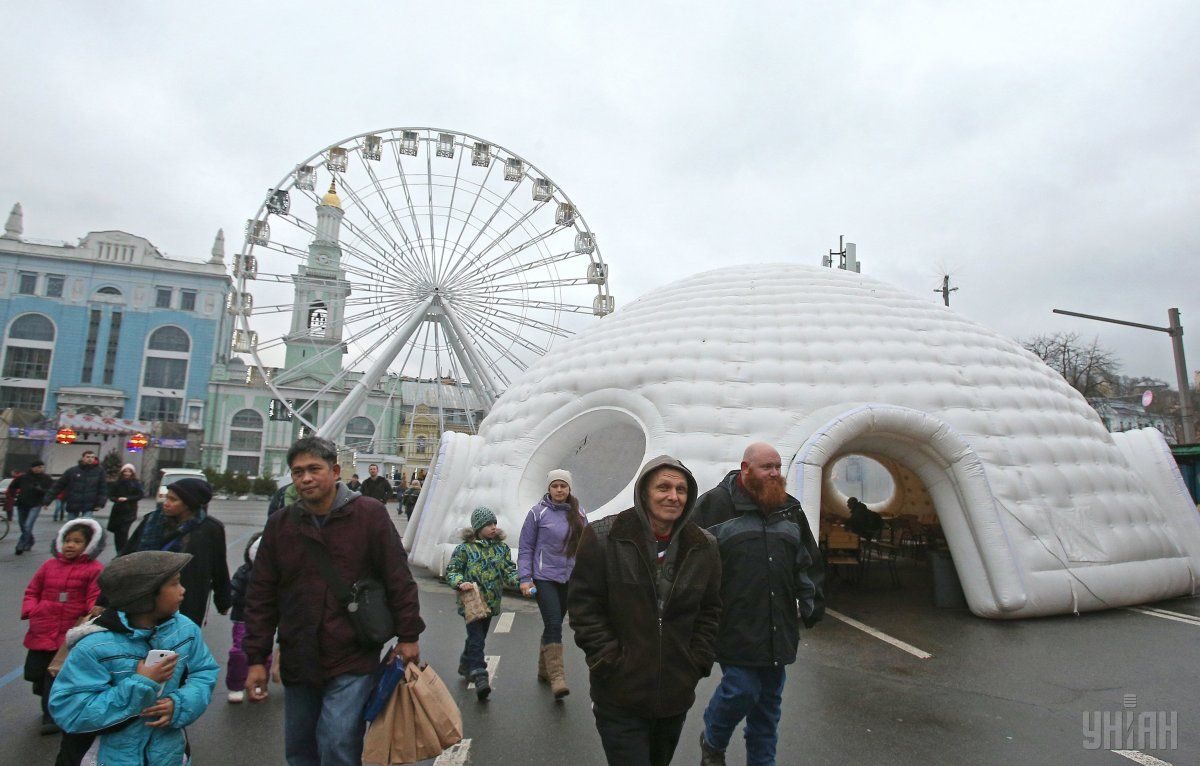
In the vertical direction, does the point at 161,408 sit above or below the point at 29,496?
above

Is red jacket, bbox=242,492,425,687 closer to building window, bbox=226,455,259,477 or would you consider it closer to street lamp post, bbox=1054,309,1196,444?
street lamp post, bbox=1054,309,1196,444

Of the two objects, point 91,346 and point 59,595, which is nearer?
point 59,595

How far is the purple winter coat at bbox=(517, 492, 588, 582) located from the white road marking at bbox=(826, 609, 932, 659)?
291 cm

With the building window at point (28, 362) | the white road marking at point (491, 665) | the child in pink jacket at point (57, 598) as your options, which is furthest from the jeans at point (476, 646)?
the building window at point (28, 362)

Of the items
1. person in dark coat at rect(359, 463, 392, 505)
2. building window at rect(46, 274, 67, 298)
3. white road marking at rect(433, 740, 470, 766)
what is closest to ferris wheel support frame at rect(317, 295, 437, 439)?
person in dark coat at rect(359, 463, 392, 505)

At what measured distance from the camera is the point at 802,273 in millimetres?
9672

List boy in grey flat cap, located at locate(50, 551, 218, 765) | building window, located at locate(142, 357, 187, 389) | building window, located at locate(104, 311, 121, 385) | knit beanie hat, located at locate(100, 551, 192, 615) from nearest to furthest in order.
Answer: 1. boy in grey flat cap, located at locate(50, 551, 218, 765)
2. knit beanie hat, located at locate(100, 551, 192, 615)
3. building window, located at locate(104, 311, 121, 385)
4. building window, located at locate(142, 357, 187, 389)

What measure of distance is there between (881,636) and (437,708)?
464 cm

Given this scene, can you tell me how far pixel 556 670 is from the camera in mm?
4191

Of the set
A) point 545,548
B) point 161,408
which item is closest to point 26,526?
point 545,548

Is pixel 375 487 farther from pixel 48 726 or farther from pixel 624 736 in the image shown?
pixel 624 736

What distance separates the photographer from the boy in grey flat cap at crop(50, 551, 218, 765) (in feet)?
6.74

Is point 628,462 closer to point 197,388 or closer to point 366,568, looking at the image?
point 366,568

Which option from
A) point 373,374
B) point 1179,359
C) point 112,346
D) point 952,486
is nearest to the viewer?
point 952,486
